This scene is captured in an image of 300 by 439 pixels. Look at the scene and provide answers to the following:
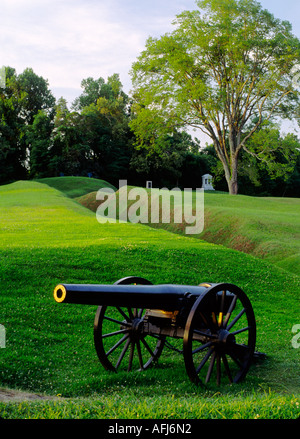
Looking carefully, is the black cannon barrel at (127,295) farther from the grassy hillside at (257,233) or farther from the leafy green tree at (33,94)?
the leafy green tree at (33,94)

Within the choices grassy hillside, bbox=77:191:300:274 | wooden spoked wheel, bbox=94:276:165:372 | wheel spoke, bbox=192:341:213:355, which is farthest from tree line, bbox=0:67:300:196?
wheel spoke, bbox=192:341:213:355

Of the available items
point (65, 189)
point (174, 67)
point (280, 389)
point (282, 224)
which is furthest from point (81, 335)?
point (65, 189)

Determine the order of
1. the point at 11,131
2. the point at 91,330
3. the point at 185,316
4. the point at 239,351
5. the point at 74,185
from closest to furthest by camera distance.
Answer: the point at 185,316
the point at 239,351
the point at 91,330
the point at 74,185
the point at 11,131

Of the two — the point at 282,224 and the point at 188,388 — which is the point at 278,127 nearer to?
the point at 282,224

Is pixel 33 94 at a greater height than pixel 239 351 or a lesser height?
greater

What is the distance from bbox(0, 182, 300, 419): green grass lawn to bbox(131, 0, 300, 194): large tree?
24.0 meters

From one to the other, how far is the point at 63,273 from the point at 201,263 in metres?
4.84

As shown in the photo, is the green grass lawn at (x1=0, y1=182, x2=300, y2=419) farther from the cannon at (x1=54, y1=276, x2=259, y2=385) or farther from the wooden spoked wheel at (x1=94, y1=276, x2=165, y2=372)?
the cannon at (x1=54, y1=276, x2=259, y2=385)

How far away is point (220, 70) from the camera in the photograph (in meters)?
41.0

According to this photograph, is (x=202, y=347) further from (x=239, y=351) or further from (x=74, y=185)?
(x=74, y=185)

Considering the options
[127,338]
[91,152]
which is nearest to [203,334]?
[127,338]

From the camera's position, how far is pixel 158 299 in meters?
6.29

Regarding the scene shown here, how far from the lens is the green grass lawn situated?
4797mm

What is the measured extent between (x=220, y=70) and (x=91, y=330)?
1421 inches
